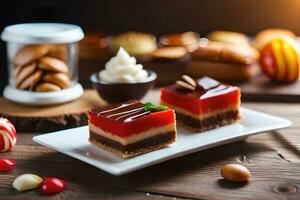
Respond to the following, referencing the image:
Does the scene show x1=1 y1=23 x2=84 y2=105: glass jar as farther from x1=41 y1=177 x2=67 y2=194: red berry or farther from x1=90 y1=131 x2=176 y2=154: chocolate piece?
x1=41 y1=177 x2=67 y2=194: red berry

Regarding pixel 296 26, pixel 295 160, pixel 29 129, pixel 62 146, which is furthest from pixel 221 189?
pixel 296 26

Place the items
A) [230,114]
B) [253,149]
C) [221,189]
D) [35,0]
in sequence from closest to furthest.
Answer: [221,189] → [253,149] → [230,114] → [35,0]

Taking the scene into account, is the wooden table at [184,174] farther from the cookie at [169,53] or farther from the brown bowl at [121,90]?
the cookie at [169,53]

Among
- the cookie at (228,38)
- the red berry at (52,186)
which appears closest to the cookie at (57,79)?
the red berry at (52,186)

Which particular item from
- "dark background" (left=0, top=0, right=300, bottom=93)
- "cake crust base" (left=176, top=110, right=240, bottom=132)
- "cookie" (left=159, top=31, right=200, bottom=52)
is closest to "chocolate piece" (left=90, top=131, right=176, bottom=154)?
"cake crust base" (left=176, top=110, right=240, bottom=132)

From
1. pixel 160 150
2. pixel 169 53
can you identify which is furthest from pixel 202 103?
pixel 169 53

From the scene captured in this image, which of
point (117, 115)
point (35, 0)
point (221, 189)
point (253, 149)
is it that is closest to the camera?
point (221, 189)

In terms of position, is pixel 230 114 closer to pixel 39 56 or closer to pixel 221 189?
pixel 221 189
